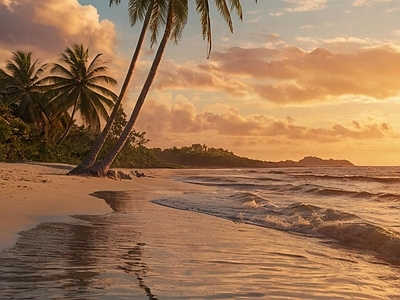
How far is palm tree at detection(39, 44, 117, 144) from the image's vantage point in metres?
29.9

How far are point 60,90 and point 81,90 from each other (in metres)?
1.47

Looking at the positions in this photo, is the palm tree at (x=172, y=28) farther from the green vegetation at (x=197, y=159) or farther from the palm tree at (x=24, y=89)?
the green vegetation at (x=197, y=159)

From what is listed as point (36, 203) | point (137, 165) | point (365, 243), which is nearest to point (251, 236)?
point (365, 243)

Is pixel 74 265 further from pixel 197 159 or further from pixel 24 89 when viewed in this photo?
pixel 197 159

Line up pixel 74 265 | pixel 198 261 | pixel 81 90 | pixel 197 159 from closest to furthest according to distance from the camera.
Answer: pixel 74 265
pixel 198 261
pixel 81 90
pixel 197 159

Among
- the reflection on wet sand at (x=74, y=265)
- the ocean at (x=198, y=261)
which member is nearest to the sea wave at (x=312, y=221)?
the ocean at (x=198, y=261)

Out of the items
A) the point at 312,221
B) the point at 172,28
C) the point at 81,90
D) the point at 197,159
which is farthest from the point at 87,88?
the point at 197,159

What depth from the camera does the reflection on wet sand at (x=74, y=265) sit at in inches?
125

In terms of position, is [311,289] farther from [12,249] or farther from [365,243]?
[365,243]

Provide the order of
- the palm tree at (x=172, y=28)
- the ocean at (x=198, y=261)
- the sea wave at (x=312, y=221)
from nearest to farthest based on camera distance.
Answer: the ocean at (x=198, y=261) → the sea wave at (x=312, y=221) → the palm tree at (x=172, y=28)

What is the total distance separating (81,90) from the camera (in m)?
30.1

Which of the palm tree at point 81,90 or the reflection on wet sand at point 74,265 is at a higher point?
the palm tree at point 81,90

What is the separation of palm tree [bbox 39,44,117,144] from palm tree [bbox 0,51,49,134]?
1.36 m

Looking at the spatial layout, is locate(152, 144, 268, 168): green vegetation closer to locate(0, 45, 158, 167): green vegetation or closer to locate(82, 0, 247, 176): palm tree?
A: locate(0, 45, 158, 167): green vegetation
